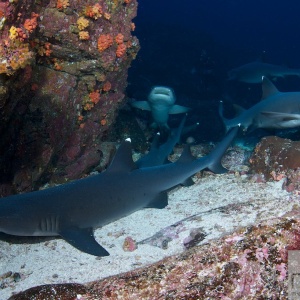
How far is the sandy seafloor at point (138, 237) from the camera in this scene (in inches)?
110

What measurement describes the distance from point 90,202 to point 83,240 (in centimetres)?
53

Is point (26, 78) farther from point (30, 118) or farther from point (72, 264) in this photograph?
point (72, 264)

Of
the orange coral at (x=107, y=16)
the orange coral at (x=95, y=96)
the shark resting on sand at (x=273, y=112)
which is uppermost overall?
the orange coral at (x=107, y=16)

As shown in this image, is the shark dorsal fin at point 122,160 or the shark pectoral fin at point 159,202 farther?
the shark pectoral fin at point 159,202

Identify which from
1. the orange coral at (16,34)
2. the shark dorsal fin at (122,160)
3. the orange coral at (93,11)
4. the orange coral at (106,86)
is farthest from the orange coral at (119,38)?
the orange coral at (16,34)

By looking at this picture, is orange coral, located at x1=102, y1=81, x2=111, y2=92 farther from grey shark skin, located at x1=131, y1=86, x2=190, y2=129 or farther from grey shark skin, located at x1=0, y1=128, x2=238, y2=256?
grey shark skin, located at x1=131, y1=86, x2=190, y2=129

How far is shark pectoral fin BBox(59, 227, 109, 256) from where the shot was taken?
3.06 m

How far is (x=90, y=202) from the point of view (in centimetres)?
367

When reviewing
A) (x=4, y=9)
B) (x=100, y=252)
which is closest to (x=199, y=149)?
(x=100, y=252)

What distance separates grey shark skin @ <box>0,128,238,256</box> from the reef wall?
924mm

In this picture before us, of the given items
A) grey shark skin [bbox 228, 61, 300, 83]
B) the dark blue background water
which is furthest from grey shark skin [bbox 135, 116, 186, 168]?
grey shark skin [bbox 228, 61, 300, 83]

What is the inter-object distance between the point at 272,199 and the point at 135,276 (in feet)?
7.54

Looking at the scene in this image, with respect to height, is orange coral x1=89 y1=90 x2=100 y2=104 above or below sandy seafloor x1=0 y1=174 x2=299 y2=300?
above

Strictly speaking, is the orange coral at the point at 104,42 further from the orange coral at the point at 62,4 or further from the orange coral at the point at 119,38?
the orange coral at the point at 62,4
